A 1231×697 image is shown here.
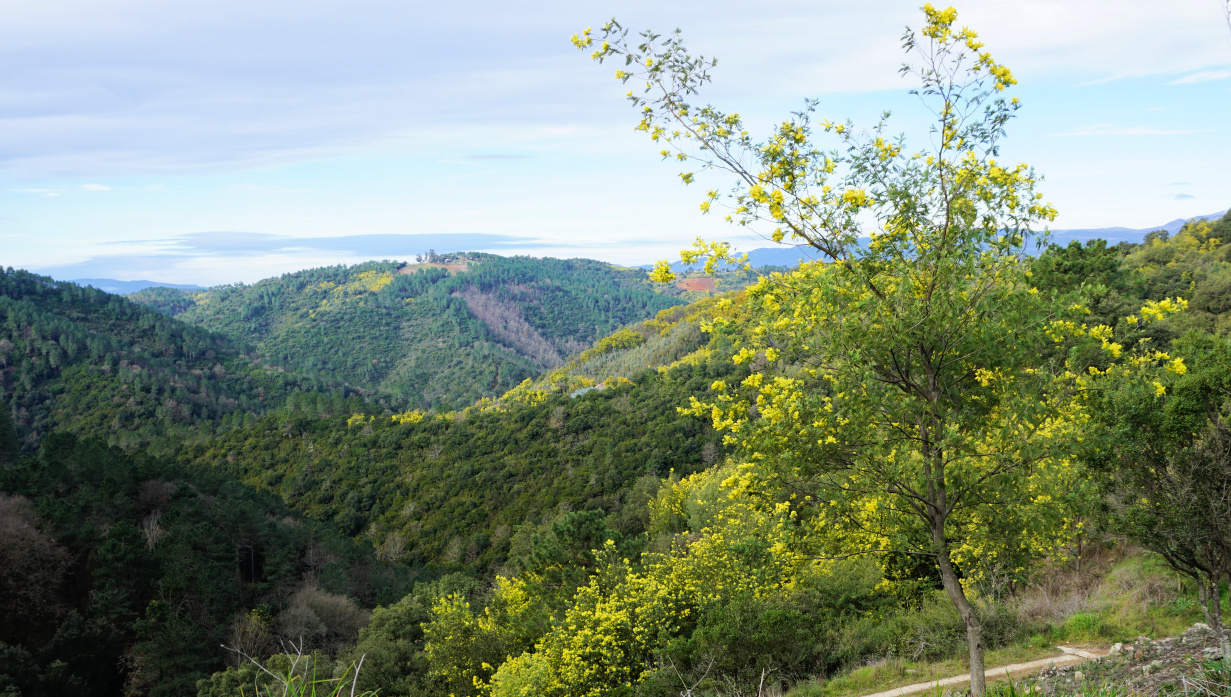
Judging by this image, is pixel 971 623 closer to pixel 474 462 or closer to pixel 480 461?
pixel 480 461

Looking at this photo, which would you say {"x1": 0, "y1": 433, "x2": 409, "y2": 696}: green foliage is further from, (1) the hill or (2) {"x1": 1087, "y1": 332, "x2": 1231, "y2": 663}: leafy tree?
(2) {"x1": 1087, "y1": 332, "x2": 1231, "y2": 663}: leafy tree

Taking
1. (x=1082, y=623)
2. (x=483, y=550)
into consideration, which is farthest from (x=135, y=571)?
(x=1082, y=623)

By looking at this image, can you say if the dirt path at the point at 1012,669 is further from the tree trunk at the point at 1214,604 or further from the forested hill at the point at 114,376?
the forested hill at the point at 114,376

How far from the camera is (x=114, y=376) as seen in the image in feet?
312

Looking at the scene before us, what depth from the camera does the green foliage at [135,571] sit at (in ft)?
80.9

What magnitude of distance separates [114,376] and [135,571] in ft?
270

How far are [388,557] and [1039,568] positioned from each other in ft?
168

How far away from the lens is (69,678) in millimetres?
23109

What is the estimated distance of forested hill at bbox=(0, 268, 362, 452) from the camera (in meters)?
87.9

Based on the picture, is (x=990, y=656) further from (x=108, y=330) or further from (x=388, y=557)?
(x=108, y=330)

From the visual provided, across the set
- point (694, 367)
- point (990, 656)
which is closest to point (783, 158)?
point (990, 656)

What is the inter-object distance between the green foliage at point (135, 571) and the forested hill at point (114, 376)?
46.3 metres

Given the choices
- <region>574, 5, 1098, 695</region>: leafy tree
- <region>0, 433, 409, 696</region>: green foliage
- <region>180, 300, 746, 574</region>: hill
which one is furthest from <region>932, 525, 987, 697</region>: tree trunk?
<region>180, 300, 746, 574</region>: hill

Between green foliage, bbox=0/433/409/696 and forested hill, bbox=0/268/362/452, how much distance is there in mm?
46341
